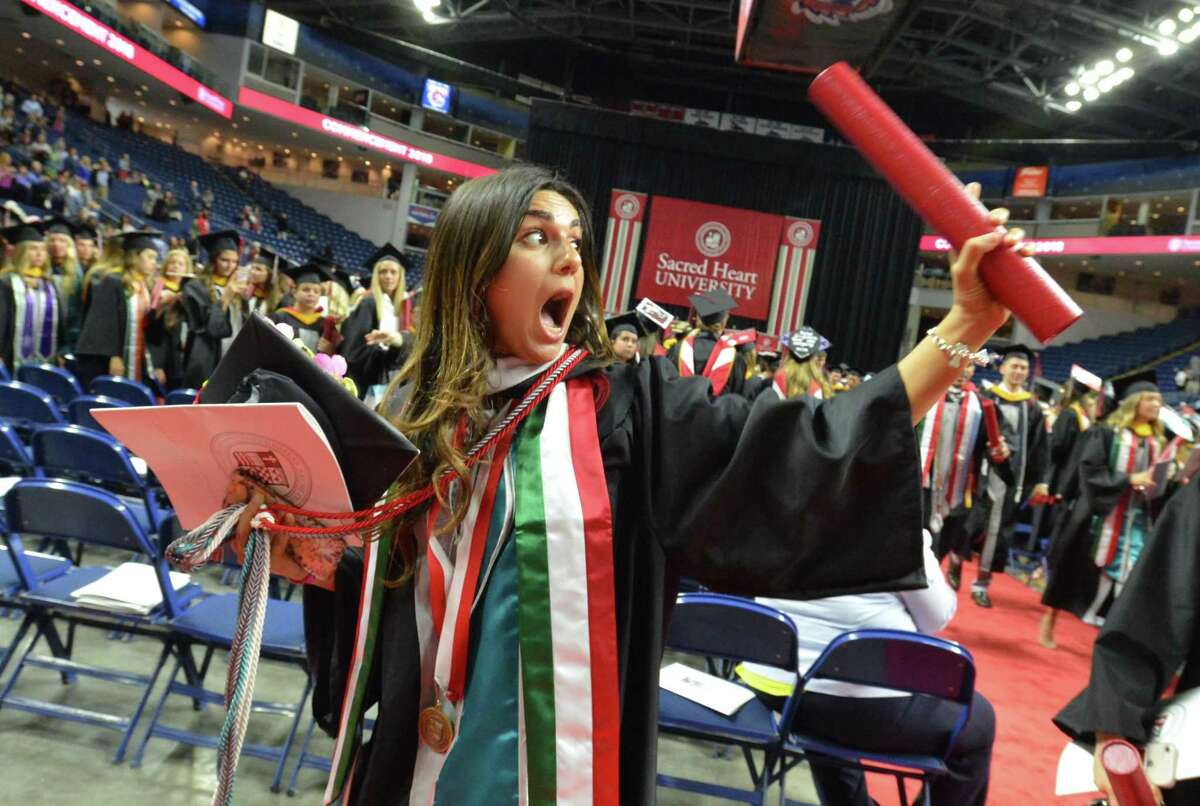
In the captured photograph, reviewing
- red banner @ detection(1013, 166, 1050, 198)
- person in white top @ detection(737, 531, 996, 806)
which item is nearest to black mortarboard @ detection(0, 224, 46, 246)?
person in white top @ detection(737, 531, 996, 806)

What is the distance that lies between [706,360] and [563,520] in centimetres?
831

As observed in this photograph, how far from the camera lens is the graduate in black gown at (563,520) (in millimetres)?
993

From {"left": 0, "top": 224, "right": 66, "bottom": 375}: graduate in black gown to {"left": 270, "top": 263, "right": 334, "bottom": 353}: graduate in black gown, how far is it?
6.68 ft

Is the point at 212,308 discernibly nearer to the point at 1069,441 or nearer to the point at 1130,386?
the point at 1130,386

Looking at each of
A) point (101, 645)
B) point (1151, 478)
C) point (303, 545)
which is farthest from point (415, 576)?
point (1151, 478)

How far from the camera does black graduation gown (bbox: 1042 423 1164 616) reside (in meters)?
5.33

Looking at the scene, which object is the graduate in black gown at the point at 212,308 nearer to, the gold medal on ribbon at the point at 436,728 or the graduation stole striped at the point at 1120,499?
the gold medal on ribbon at the point at 436,728

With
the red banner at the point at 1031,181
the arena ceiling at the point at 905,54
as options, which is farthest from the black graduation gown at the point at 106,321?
the red banner at the point at 1031,181

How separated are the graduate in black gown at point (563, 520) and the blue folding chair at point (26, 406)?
151 inches

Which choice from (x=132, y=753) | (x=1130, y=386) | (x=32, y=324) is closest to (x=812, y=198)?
(x=1130, y=386)

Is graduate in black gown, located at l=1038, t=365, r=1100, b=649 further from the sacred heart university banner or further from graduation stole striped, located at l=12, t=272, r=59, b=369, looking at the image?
the sacred heart university banner

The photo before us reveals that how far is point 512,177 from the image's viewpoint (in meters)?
1.24

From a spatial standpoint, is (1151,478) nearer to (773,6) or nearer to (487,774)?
(487,774)

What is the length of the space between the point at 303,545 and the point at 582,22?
840 inches
